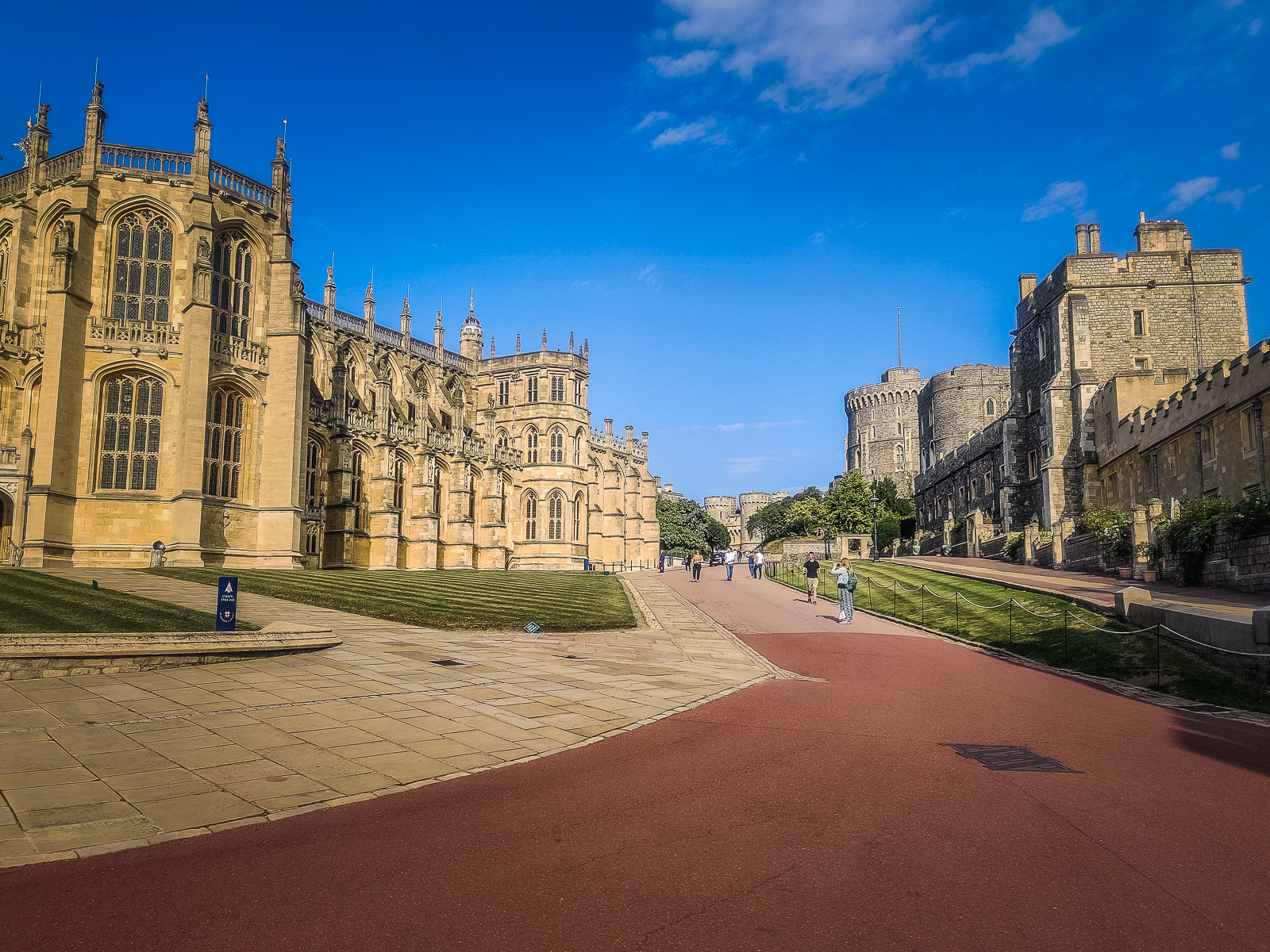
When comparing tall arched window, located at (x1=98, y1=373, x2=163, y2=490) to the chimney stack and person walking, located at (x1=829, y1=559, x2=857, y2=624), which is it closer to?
person walking, located at (x1=829, y1=559, x2=857, y2=624)

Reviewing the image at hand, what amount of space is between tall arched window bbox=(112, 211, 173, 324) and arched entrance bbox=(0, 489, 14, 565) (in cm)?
784

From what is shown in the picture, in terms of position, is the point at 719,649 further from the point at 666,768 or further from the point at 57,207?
the point at 57,207

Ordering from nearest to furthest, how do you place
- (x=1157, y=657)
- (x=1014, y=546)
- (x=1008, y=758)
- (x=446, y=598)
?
(x=1008, y=758)
(x=1157, y=657)
(x=446, y=598)
(x=1014, y=546)

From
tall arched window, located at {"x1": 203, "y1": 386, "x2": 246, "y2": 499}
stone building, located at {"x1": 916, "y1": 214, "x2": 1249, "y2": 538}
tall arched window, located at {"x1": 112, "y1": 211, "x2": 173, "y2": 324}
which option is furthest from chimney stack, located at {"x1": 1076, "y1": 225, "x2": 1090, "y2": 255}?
tall arched window, located at {"x1": 112, "y1": 211, "x2": 173, "y2": 324}

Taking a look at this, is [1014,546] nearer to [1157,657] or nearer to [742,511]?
[1157,657]

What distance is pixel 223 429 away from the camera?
102ft

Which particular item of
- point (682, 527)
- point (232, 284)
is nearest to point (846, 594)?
point (232, 284)

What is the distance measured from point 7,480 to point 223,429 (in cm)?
709

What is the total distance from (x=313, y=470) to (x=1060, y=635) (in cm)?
3577

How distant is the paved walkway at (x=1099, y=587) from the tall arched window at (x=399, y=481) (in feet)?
96.8

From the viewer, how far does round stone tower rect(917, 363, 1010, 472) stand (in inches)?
3278

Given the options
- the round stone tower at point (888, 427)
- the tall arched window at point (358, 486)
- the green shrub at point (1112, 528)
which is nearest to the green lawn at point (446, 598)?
the tall arched window at point (358, 486)

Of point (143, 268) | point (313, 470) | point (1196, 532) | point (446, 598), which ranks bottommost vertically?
point (446, 598)

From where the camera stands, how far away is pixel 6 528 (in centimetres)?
2695
